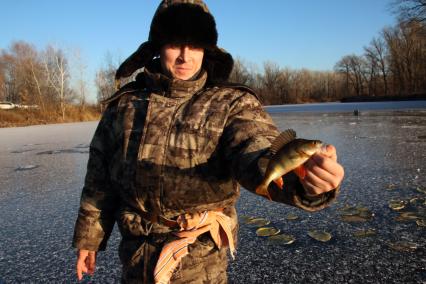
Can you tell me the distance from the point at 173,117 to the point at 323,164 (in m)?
0.88

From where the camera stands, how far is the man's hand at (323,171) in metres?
1.09

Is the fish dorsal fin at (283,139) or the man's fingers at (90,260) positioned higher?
the fish dorsal fin at (283,139)

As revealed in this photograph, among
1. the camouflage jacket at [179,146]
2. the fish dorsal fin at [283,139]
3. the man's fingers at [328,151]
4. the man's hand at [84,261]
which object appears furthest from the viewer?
the man's hand at [84,261]

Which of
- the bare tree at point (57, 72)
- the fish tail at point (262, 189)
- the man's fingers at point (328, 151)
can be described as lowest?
the fish tail at point (262, 189)

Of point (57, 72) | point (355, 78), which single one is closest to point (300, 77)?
point (355, 78)

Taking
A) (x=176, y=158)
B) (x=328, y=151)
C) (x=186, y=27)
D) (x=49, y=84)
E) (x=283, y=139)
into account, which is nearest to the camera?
(x=328, y=151)

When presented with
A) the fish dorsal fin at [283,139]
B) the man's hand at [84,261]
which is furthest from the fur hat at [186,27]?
the man's hand at [84,261]

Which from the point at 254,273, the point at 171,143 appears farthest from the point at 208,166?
the point at 254,273

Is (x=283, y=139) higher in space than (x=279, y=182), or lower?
higher

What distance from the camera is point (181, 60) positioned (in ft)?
6.20

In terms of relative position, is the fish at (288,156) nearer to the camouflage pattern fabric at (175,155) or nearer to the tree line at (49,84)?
the camouflage pattern fabric at (175,155)

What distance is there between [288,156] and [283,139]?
132mm

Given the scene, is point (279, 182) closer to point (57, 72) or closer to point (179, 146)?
point (179, 146)

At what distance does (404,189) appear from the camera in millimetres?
4941
